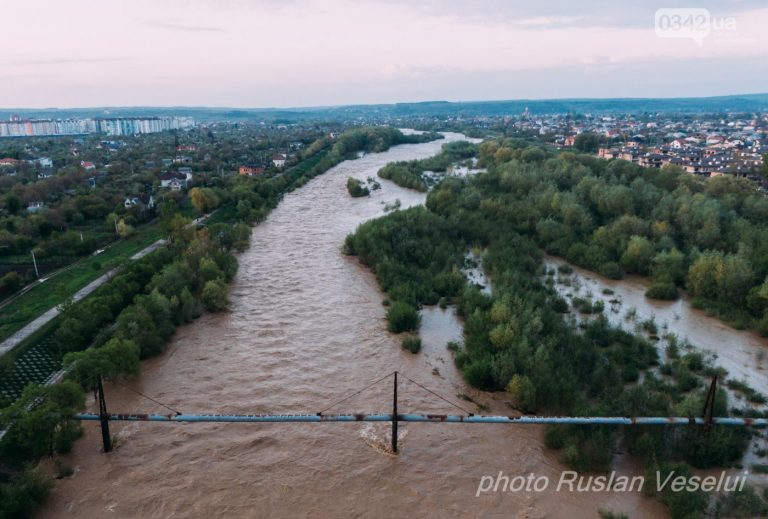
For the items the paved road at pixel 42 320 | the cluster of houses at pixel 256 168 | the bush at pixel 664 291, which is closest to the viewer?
the paved road at pixel 42 320

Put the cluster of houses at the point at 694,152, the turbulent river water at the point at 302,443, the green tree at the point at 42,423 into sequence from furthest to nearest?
the cluster of houses at the point at 694,152
the green tree at the point at 42,423
the turbulent river water at the point at 302,443

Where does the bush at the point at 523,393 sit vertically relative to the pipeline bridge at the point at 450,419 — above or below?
below

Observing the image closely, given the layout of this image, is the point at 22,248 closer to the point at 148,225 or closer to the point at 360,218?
the point at 148,225

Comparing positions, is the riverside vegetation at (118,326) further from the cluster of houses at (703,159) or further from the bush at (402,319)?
the cluster of houses at (703,159)

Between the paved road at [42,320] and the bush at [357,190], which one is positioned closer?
the paved road at [42,320]

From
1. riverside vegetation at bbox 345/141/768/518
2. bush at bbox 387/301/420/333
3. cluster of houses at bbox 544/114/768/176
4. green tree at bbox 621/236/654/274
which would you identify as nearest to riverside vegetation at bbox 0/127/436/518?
bush at bbox 387/301/420/333

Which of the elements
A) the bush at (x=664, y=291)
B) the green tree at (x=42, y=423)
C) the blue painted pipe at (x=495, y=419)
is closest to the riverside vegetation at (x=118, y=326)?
the green tree at (x=42, y=423)
